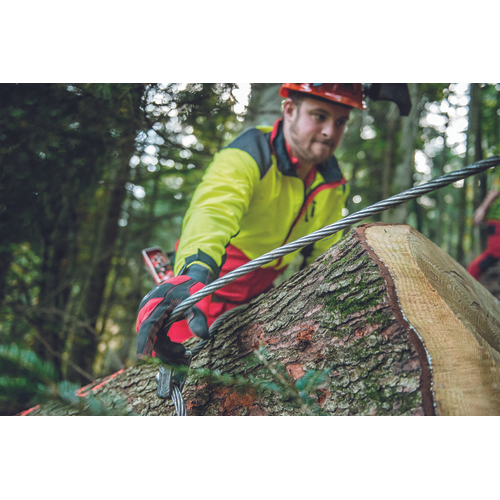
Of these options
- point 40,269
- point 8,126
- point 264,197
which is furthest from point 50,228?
point 264,197

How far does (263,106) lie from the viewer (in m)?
2.66

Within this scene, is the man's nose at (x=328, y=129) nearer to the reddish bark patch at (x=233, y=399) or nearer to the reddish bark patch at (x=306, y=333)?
the reddish bark patch at (x=306, y=333)

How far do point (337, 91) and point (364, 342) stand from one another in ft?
4.11

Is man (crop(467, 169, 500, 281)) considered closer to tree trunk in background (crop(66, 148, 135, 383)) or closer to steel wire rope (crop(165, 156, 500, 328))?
steel wire rope (crop(165, 156, 500, 328))

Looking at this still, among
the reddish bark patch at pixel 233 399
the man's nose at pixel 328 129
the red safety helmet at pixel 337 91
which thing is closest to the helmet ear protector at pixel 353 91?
the red safety helmet at pixel 337 91

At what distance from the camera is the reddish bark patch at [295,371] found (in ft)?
3.37

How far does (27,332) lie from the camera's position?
3.22 meters

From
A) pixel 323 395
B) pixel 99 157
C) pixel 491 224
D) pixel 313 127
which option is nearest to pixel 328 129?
pixel 313 127

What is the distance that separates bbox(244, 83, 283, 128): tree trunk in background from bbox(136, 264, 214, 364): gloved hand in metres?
1.75

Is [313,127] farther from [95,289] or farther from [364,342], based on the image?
[95,289]

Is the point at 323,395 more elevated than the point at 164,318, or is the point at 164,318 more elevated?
the point at 164,318

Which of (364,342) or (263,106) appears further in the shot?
(263,106)

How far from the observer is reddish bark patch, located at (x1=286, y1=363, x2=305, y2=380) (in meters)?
1.03

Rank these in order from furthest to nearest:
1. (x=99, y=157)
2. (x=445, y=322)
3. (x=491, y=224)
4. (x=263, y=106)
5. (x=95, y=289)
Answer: (x=95, y=289) → (x=491, y=224) → (x=263, y=106) → (x=99, y=157) → (x=445, y=322)
